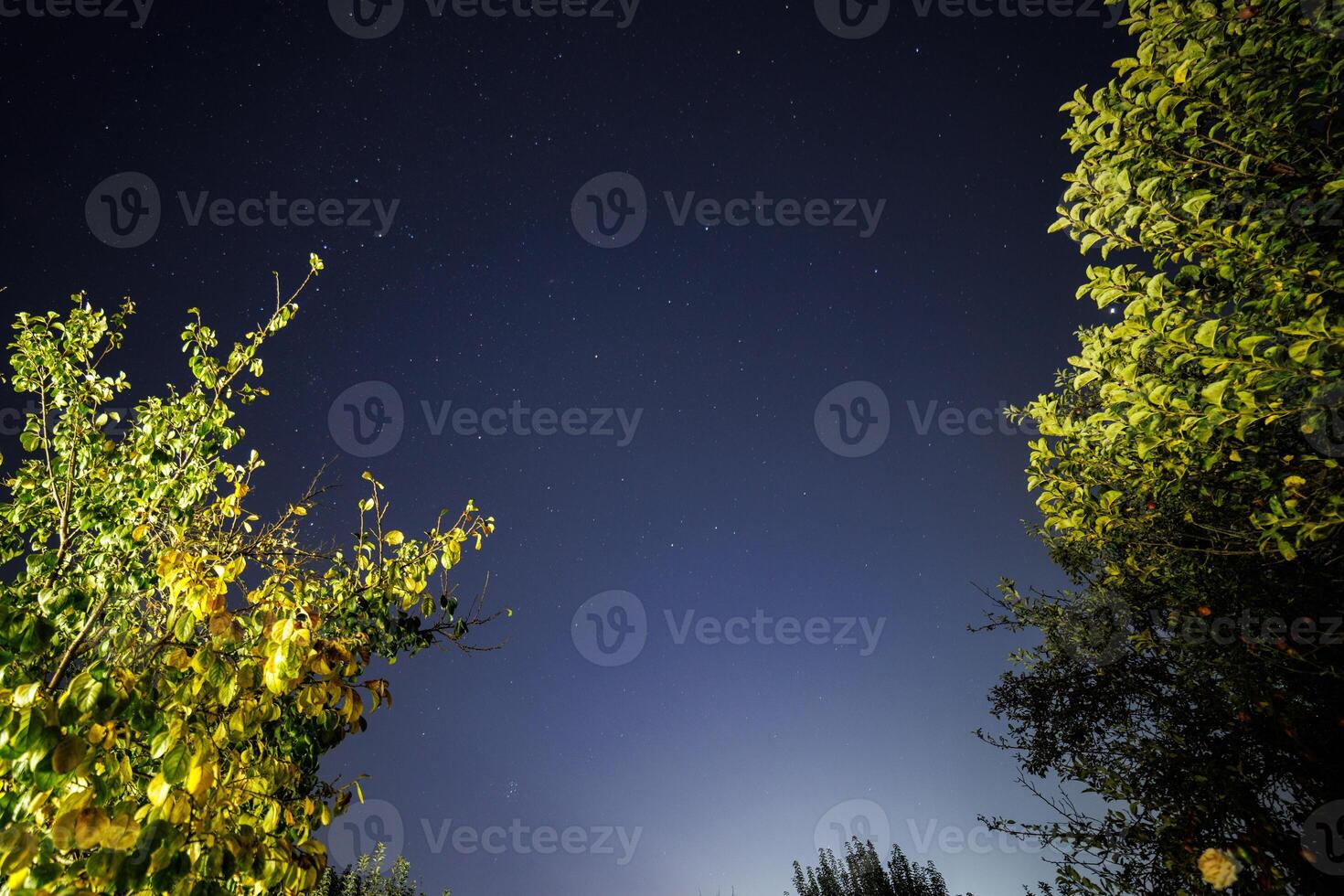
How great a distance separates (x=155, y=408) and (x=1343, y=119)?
810 cm

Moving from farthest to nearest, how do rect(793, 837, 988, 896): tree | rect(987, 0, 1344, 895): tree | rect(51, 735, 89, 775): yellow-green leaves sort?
rect(793, 837, 988, 896): tree → rect(987, 0, 1344, 895): tree → rect(51, 735, 89, 775): yellow-green leaves

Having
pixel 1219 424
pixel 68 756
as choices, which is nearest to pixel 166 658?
pixel 68 756

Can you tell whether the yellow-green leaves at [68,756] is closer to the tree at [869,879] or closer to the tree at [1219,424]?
the tree at [1219,424]

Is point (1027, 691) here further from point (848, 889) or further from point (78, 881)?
point (848, 889)

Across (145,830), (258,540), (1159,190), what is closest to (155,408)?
→ (258,540)

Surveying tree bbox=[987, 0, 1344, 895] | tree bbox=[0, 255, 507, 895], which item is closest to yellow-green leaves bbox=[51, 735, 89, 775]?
tree bbox=[0, 255, 507, 895]

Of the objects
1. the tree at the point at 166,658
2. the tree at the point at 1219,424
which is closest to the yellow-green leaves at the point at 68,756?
the tree at the point at 166,658

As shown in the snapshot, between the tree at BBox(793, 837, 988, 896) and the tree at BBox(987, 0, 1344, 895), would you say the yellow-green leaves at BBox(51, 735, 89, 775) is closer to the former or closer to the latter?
the tree at BBox(987, 0, 1344, 895)

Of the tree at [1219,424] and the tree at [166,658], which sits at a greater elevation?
the tree at [1219,424]

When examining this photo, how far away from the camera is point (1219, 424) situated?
273cm

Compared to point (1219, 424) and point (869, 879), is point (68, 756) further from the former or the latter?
point (869, 879)

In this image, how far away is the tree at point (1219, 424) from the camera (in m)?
2.85

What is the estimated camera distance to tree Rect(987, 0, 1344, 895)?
2.85 metres

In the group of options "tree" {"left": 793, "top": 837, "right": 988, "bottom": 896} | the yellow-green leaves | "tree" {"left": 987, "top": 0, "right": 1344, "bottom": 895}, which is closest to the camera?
the yellow-green leaves
